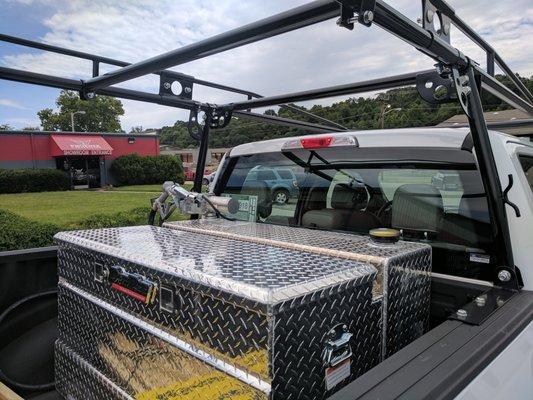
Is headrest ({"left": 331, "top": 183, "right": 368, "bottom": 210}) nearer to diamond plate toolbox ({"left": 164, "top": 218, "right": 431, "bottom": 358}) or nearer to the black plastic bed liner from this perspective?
diamond plate toolbox ({"left": 164, "top": 218, "right": 431, "bottom": 358})

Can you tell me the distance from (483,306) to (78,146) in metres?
35.6

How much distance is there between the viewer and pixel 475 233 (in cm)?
210

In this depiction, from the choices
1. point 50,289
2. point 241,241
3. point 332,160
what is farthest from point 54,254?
point 332,160

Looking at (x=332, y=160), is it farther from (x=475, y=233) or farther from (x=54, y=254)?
(x=54, y=254)

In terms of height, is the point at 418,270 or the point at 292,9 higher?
the point at 292,9

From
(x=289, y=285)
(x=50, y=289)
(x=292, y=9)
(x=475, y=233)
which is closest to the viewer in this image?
(x=289, y=285)

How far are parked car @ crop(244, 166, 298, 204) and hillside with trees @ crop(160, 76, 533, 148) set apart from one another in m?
0.74

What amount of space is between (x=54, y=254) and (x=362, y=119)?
683 centimetres

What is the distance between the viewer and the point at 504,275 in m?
1.93

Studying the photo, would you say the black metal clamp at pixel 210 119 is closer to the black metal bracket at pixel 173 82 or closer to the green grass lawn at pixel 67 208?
the black metal bracket at pixel 173 82

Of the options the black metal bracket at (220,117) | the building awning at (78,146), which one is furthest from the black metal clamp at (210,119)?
the building awning at (78,146)

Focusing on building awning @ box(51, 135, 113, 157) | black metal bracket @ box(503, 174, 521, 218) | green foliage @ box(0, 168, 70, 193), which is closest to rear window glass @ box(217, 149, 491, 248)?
black metal bracket @ box(503, 174, 521, 218)

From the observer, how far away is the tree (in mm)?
71750

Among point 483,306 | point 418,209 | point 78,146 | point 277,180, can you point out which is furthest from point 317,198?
point 78,146
